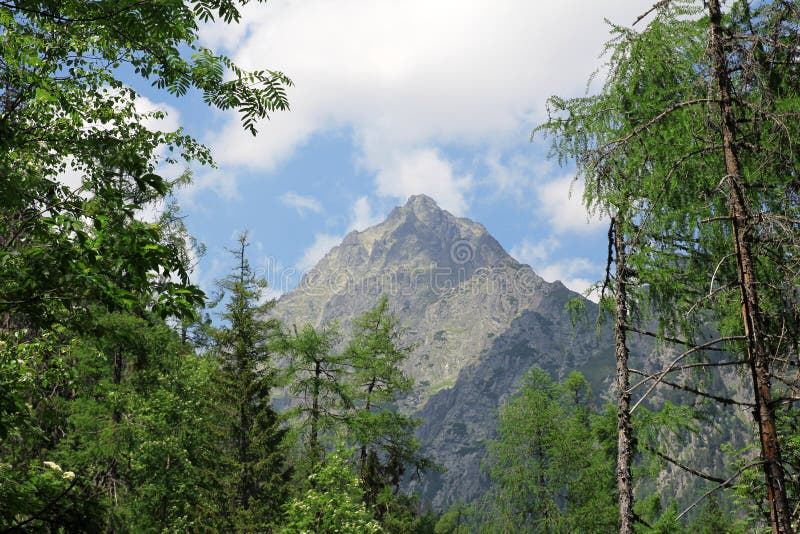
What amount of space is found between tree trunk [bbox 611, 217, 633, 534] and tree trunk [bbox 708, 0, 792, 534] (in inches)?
178

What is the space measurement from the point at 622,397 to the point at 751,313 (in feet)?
18.4

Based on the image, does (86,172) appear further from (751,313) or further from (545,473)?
(545,473)

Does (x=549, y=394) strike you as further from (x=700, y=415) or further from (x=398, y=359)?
(x=700, y=415)

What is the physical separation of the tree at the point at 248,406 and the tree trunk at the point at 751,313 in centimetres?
2056

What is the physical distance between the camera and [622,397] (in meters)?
9.66

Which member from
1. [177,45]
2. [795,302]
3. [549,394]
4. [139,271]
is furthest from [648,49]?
[549,394]

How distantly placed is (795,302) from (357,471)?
921 inches

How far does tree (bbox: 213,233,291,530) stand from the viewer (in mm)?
23000

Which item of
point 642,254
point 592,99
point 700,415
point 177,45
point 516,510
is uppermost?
point 592,99

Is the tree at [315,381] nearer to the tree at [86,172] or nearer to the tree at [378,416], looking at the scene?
the tree at [378,416]

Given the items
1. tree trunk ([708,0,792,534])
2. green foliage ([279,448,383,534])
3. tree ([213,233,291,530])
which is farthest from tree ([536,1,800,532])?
tree ([213,233,291,530])

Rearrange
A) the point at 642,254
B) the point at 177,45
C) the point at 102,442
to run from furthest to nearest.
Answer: the point at 102,442, the point at 642,254, the point at 177,45

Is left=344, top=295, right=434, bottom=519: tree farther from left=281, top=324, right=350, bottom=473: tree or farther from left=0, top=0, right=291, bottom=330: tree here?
left=0, top=0, right=291, bottom=330: tree

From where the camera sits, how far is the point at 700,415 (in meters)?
11.1
